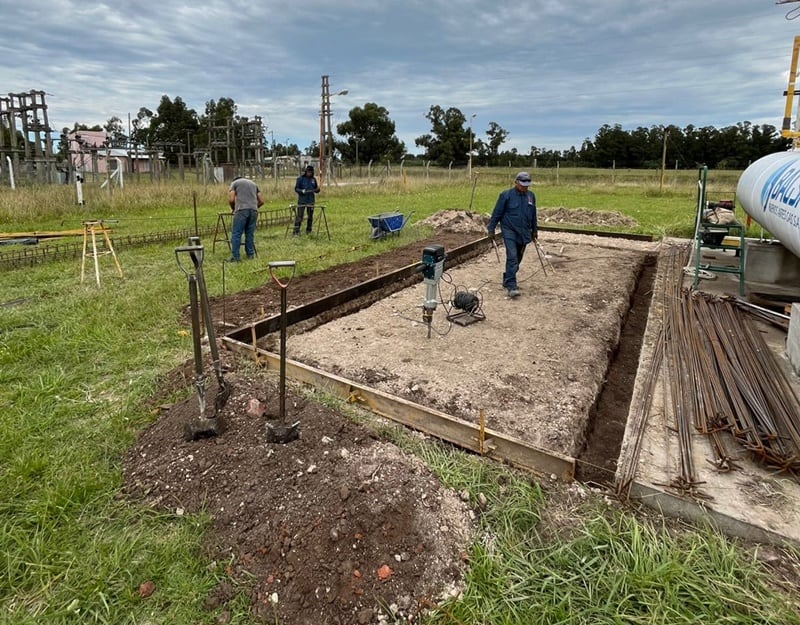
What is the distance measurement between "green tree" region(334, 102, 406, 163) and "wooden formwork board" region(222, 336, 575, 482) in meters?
47.3

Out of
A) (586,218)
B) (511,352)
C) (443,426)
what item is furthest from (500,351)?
(586,218)

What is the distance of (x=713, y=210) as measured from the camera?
28.3 feet

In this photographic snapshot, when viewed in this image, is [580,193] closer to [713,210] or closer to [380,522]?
[713,210]

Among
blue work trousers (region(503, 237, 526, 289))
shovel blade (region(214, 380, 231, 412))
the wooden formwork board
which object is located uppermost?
blue work trousers (region(503, 237, 526, 289))

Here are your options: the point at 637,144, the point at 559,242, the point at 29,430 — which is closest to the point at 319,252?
the point at 559,242

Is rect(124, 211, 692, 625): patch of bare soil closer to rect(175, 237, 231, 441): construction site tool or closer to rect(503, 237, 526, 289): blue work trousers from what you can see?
rect(175, 237, 231, 441): construction site tool

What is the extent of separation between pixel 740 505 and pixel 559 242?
344 inches

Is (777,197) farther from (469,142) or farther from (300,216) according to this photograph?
(469,142)

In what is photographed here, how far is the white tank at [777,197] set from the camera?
469 cm

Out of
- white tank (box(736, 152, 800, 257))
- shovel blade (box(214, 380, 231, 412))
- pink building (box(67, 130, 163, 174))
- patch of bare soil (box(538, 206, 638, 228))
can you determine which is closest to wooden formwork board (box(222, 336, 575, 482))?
shovel blade (box(214, 380, 231, 412))

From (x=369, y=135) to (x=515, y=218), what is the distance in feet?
153

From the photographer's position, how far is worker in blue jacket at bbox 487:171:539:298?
253 inches

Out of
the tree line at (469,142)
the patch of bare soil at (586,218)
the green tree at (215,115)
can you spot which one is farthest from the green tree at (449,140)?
the patch of bare soil at (586,218)

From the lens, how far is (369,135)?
4978 centimetres
